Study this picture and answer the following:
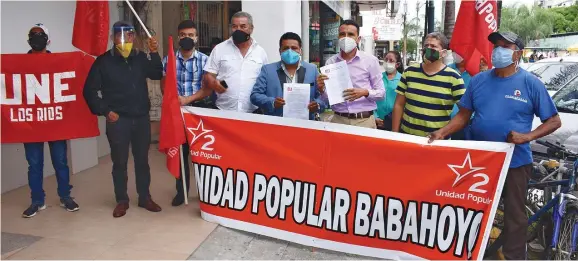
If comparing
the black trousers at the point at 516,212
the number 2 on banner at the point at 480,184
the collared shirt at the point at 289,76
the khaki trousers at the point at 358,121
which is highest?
the collared shirt at the point at 289,76

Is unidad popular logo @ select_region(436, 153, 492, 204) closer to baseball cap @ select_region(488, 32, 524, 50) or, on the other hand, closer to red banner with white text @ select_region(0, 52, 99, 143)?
baseball cap @ select_region(488, 32, 524, 50)

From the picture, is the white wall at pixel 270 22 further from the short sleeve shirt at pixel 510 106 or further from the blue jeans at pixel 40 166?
the short sleeve shirt at pixel 510 106

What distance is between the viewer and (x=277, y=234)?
4066 mm

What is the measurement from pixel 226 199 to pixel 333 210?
999 millimetres

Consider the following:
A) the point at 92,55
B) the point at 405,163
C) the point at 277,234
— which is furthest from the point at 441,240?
the point at 92,55

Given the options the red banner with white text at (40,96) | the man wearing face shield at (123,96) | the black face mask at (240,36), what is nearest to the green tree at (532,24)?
the black face mask at (240,36)

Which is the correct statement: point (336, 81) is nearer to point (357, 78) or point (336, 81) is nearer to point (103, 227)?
point (357, 78)

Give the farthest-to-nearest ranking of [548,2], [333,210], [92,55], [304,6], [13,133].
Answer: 1. [548,2]
2. [304,6]
3. [92,55]
4. [13,133]
5. [333,210]

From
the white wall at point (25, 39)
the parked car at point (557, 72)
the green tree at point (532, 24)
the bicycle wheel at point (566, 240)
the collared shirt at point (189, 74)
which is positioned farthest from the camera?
the green tree at point (532, 24)

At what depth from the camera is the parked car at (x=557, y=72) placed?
7696mm

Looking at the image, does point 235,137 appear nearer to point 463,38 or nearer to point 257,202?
point 257,202

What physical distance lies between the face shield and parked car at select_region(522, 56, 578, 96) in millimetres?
6244

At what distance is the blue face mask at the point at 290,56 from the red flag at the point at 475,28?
158cm

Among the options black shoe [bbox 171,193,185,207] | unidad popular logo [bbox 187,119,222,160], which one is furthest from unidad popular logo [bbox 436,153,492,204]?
black shoe [bbox 171,193,185,207]
